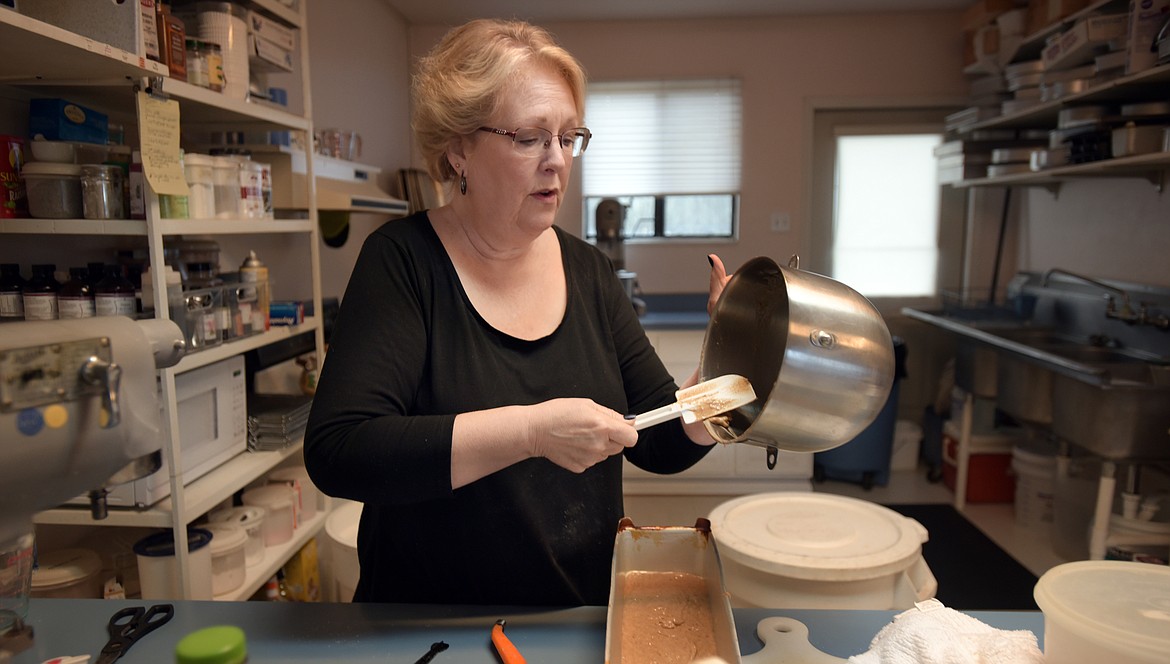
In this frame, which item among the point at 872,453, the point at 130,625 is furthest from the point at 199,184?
the point at 872,453

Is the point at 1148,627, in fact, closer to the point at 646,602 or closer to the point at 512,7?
the point at 646,602

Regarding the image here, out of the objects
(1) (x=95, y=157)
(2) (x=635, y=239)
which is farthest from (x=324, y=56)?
(2) (x=635, y=239)

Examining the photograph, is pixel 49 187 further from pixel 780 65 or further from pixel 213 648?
pixel 780 65

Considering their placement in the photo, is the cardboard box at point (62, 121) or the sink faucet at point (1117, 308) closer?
the cardboard box at point (62, 121)

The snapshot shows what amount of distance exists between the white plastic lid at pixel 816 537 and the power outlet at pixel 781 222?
9.35 feet

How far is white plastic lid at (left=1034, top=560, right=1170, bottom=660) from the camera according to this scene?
680mm

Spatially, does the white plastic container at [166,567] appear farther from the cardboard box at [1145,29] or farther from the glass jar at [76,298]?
the cardboard box at [1145,29]

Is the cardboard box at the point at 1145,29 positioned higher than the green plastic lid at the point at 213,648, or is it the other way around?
the cardboard box at the point at 1145,29

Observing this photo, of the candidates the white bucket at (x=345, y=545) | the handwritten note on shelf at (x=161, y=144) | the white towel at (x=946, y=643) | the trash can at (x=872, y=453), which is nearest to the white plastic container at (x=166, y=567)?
the white bucket at (x=345, y=545)

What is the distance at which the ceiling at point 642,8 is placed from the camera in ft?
12.4

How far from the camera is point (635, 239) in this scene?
4281mm

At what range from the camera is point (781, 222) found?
421 centimetres

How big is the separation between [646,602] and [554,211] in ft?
1.86

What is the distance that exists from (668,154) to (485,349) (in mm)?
3375
